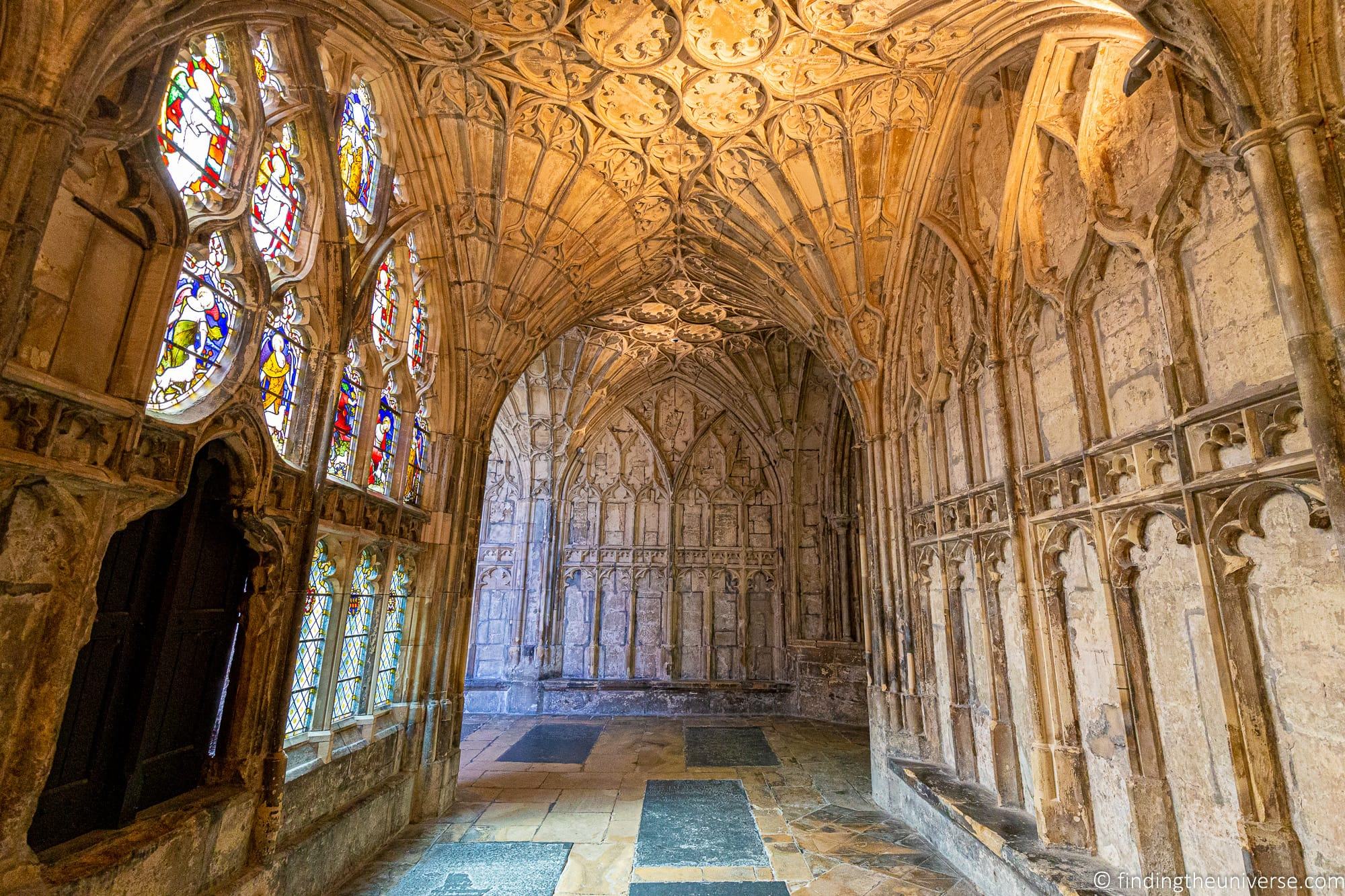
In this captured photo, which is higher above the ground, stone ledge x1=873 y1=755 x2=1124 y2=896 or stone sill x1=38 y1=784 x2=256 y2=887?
stone sill x1=38 y1=784 x2=256 y2=887

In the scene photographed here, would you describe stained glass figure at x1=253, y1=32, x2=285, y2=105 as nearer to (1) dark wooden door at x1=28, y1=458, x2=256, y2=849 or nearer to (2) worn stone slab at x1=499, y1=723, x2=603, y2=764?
(1) dark wooden door at x1=28, y1=458, x2=256, y2=849

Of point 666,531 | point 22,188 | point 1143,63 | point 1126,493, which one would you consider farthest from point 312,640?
point 666,531

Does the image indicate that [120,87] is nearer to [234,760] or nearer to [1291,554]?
[234,760]

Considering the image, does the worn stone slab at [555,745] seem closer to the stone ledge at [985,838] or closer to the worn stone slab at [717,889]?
the worn stone slab at [717,889]

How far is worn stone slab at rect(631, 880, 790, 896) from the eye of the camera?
4.91 metres

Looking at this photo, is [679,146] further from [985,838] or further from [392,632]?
[985,838]

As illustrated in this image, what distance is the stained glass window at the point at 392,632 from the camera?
6617 mm

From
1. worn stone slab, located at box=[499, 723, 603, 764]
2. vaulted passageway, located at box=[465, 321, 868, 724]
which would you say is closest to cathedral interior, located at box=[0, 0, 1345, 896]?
worn stone slab, located at box=[499, 723, 603, 764]

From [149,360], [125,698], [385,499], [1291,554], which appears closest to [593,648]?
[385,499]

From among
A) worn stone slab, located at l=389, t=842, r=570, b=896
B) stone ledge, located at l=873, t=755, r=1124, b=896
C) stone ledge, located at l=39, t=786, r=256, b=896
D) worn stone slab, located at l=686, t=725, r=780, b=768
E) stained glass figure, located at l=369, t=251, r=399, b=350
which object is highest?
stained glass figure, located at l=369, t=251, r=399, b=350

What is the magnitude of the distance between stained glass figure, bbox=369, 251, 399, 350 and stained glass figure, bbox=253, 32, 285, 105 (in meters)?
1.81

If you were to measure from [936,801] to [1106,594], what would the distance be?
3.02 m

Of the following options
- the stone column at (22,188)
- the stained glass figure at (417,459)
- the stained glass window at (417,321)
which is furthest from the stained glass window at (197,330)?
the stained glass figure at (417,459)

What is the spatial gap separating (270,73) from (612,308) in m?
6.31
